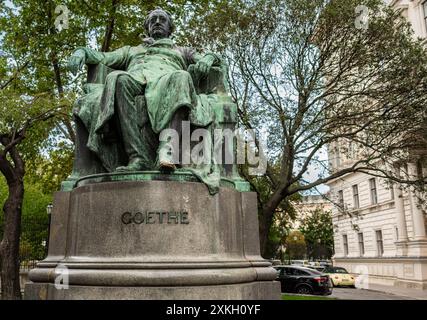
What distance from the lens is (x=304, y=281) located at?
2211 centimetres

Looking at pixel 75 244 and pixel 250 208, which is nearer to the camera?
pixel 75 244

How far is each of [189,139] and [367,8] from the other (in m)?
14.0

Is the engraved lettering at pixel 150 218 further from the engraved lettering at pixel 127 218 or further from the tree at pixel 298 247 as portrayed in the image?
the tree at pixel 298 247

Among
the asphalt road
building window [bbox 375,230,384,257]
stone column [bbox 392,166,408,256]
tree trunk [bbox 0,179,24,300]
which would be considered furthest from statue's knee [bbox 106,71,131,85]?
building window [bbox 375,230,384,257]

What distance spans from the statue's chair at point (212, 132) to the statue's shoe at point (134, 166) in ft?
1.47

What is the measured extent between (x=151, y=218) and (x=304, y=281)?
18551 mm

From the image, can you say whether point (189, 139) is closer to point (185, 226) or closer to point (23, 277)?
point (185, 226)

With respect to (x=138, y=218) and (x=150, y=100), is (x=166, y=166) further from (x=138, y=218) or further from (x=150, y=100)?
(x=150, y=100)

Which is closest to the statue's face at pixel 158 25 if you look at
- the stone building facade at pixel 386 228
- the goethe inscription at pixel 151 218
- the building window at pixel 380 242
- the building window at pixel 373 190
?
the goethe inscription at pixel 151 218

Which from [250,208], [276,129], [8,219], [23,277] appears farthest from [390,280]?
[250,208]

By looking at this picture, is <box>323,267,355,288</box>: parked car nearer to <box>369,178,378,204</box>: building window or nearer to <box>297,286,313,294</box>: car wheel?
<box>369,178,378,204</box>: building window

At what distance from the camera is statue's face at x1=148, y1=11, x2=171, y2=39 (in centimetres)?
720

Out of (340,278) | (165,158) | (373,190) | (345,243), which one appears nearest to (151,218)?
(165,158)
